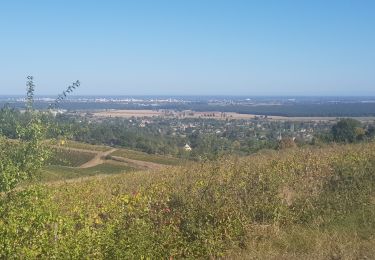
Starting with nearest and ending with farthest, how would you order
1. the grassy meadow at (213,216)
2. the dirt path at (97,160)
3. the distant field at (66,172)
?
the grassy meadow at (213,216), the distant field at (66,172), the dirt path at (97,160)

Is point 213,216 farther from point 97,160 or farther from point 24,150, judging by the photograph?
point 97,160

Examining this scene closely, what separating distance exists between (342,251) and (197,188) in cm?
230

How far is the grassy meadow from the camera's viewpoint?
194 inches

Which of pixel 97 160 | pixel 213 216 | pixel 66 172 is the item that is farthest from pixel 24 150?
pixel 97 160

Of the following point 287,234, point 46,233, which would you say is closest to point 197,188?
point 287,234

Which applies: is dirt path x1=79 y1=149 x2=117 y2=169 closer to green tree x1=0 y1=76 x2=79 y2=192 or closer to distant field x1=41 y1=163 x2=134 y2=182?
distant field x1=41 y1=163 x2=134 y2=182

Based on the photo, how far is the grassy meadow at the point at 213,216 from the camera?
4934 mm

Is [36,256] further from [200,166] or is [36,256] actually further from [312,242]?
[200,166]

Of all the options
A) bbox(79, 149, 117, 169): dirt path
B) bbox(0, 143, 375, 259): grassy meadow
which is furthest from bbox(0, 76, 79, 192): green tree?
bbox(79, 149, 117, 169): dirt path

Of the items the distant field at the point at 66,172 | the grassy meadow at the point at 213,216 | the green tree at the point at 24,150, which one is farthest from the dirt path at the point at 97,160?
the green tree at the point at 24,150

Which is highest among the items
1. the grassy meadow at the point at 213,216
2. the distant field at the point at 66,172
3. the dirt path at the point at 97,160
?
the grassy meadow at the point at 213,216

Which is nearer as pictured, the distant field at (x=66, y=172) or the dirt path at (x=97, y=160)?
the distant field at (x=66, y=172)

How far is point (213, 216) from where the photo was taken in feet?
21.7

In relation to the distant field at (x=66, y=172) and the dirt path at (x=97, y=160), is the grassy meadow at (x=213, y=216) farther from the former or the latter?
the dirt path at (x=97, y=160)
